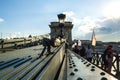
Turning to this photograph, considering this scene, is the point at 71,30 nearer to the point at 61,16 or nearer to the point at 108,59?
the point at 61,16

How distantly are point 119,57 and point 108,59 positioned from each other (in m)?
1.52

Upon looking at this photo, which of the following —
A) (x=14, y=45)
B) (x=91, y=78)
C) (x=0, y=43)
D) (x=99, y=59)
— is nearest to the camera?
(x=91, y=78)

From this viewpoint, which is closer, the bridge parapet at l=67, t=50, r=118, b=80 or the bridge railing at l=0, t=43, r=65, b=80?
the bridge railing at l=0, t=43, r=65, b=80

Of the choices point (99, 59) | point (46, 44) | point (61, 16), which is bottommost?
point (99, 59)

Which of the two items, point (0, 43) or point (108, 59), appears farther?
point (0, 43)

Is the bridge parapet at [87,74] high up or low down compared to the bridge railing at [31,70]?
down

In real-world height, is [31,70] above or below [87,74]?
above

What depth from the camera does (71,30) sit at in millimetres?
105500

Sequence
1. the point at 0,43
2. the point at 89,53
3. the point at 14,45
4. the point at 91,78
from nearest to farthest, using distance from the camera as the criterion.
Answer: the point at 91,78 < the point at 0,43 < the point at 89,53 < the point at 14,45

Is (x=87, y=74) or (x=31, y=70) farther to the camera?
(x=87, y=74)

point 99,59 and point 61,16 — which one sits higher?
point 61,16

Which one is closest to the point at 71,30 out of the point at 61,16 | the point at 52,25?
the point at 52,25

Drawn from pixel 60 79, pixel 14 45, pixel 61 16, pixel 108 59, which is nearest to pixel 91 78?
pixel 60 79

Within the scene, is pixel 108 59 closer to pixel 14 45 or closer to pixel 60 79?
pixel 14 45
